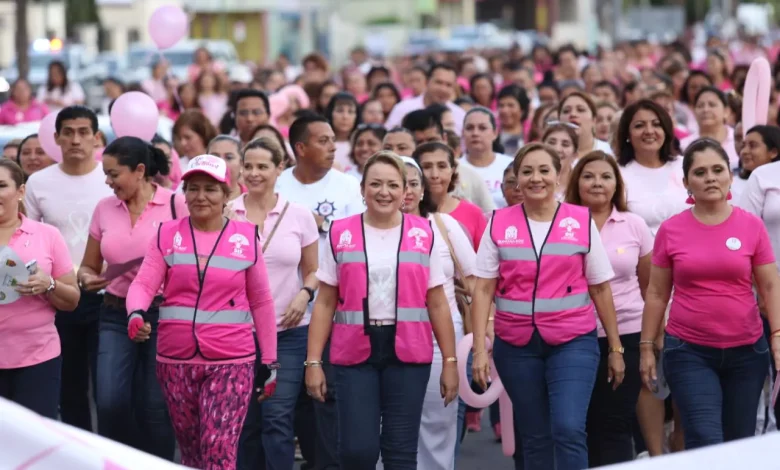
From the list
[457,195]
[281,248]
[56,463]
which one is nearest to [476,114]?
[457,195]

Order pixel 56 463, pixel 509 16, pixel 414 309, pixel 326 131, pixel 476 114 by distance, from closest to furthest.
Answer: pixel 56 463, pixel 414 309, pixel 326 131, pixel 476 114, pixel 509 16

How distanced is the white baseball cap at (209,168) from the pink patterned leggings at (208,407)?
90 cm

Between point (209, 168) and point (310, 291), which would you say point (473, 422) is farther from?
point (209, 168)

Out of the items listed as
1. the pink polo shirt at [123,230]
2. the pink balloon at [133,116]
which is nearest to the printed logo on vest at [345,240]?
the pink polo shirt at [123,230]

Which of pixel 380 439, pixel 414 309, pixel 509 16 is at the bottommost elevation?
pixel 380 439

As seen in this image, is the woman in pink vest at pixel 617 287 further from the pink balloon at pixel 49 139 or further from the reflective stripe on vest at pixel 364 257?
the pink balloon at pixel 49 139

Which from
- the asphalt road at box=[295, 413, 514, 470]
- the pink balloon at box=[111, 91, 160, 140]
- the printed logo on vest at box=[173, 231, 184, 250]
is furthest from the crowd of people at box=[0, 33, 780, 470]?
the pink balloon at box=[111, 91, 160, 140]

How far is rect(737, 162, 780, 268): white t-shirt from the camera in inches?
347

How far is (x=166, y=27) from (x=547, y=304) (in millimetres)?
9465

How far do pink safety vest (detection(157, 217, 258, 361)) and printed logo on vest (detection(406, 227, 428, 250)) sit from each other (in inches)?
30.3

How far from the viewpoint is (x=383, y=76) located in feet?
64.4

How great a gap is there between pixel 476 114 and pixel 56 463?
6.82m

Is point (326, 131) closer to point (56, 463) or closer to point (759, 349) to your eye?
point (759, 349)

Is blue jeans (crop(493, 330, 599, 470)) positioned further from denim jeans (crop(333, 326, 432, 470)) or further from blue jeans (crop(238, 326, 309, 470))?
blue jeans (crop(238, 326, 309, 470))
